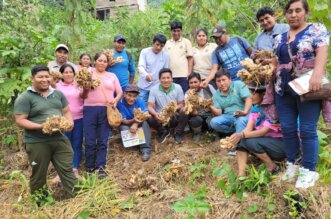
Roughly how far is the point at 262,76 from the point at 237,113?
115 centimetres

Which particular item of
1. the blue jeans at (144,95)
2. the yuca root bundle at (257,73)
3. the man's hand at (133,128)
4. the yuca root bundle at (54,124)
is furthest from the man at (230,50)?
the yuca root bundle at (54,124)

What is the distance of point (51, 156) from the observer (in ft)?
12.7

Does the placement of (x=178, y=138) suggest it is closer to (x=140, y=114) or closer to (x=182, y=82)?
(x=140, y=114)

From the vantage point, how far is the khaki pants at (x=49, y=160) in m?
3.72

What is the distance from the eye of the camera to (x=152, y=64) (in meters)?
5.27

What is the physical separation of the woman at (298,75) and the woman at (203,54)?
212 cm

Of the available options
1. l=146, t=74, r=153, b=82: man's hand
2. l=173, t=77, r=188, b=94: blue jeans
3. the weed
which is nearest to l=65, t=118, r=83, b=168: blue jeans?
l=146, t=74, r=153, b=82: man's hand

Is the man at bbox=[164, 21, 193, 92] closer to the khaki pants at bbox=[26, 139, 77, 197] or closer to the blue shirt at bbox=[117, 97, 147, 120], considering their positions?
the blue shirt at bbox=[117, 97, 147, 120]

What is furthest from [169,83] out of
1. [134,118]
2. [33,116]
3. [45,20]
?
[45,20]

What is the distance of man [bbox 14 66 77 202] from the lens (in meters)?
3.62

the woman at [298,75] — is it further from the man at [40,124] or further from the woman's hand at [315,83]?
the man at [40,124]

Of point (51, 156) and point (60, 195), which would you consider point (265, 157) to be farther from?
point (60, 195)

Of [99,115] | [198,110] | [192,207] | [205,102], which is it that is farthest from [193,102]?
[192,207]

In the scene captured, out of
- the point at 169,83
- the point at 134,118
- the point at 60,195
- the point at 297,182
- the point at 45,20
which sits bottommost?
the point at 60,195
